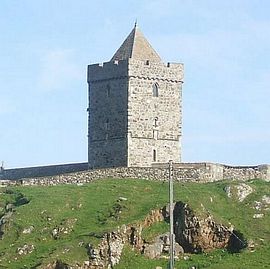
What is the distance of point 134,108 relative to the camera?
8381cm

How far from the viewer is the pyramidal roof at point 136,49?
85.4 metres

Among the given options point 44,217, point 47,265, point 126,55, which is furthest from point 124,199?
point 126,55

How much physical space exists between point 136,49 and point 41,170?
13741mm

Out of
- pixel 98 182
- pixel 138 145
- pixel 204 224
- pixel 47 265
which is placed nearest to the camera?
pixel 47 265

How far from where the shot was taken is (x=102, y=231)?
6888 centimetres

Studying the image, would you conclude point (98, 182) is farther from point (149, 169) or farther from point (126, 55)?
point (126, 55)

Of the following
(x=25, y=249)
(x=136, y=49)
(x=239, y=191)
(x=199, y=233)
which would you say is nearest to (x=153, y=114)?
(x=136, y=49)

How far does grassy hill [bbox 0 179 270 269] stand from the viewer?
67438mm

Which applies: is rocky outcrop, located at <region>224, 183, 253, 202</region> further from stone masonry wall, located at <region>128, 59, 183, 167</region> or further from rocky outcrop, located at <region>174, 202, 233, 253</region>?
stone masonry wall, located at <region>128, 59, 183, 167</region>

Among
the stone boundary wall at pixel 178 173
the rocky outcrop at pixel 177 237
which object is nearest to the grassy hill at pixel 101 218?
the rocky outcrop at pixel 177 237

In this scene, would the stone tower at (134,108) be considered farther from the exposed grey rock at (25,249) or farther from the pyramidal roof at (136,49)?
the exposed grey rock at (25,249)

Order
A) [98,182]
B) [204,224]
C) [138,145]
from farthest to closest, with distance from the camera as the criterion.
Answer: [138,145]
[98,182]
[204,224]

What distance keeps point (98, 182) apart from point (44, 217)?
23.7 feet

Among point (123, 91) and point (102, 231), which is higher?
point (123, 91)
